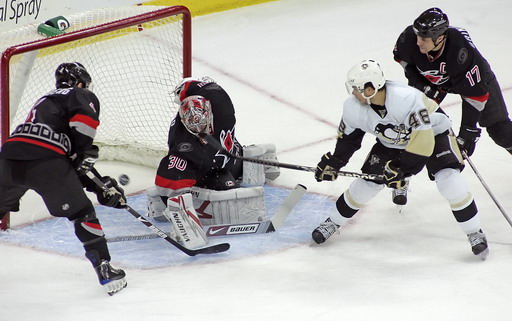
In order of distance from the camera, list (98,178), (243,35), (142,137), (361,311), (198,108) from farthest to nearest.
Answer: (243,35)
(142,137)
(198,108)
(98,178)
(361,311)

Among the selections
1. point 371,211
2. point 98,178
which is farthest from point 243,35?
point 98,178

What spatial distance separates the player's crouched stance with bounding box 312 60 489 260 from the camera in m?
4.08

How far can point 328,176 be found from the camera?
14.4ft

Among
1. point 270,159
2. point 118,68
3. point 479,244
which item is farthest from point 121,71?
point 479,244

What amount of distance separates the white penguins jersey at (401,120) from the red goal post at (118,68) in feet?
4.18

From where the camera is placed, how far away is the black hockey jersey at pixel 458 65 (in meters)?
4.56

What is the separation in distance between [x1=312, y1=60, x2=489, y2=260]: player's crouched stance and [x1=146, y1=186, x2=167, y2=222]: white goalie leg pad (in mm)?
845

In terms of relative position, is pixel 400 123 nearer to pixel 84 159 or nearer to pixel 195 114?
pixel 195 114

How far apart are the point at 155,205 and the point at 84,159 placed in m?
0.80

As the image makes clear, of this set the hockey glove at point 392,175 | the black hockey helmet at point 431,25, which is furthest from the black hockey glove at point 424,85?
the hockey glove at point 392,175

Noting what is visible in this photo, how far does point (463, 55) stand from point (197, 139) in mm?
1298

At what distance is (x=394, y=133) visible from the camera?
4.22 meters

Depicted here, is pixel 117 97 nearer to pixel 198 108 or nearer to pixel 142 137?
pixel 142 137

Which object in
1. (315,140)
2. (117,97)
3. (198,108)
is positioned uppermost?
(198,108)
